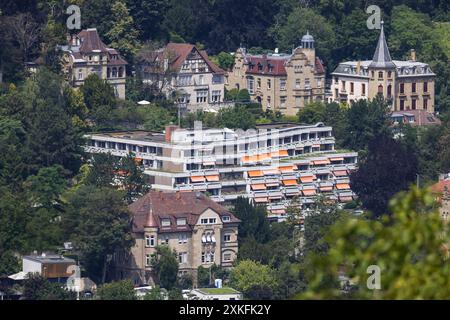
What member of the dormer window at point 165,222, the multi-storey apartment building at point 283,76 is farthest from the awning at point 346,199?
the multi-storey apartment building at point 283,76

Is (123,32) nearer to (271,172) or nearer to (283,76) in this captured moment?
(283,76)

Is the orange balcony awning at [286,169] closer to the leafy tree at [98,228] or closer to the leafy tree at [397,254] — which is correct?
the leafy tree at [98,228]

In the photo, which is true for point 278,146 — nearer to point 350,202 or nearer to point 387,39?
point 350,202

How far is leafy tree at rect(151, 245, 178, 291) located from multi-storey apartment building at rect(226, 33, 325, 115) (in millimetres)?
14844

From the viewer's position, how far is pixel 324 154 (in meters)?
63.7

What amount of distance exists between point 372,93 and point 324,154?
25.7 ft

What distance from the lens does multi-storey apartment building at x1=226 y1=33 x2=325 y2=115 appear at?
69625mm

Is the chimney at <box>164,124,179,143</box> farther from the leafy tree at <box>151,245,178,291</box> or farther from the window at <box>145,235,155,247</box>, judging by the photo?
the leafy tree at <box>151,245,178,291</box>

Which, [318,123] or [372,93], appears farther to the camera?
[372,93]

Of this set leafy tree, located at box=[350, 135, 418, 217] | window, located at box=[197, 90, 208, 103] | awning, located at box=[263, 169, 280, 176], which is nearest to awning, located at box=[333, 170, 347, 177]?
leafy tree, located at box=[350, 135, 418, 217]

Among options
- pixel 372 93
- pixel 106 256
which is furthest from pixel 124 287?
pixel 372 93
